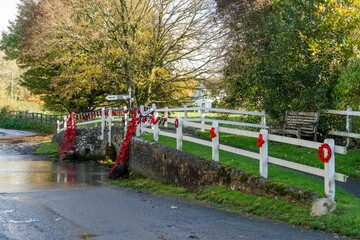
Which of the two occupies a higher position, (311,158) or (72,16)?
(72,16)

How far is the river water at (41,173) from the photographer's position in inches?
565

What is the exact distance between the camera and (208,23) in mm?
23312

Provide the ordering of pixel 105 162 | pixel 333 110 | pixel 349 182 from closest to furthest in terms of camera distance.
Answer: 1. pixel 349 182
2. pixel 333 110
3. pixel 105 162

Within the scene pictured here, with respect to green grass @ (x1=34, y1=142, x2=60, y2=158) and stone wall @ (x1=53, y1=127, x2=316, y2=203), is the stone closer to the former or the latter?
stone wall @ (x1=53, y1=127, x2=316, y2=203)

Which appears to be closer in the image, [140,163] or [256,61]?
[140,163]

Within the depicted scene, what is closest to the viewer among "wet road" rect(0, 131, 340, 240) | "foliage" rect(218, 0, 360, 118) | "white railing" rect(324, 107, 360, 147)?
"wet road" rect(0, 131, 340, 240)

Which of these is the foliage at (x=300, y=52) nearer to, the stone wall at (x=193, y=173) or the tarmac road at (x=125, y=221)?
the stone wall at (x=193, y=173)

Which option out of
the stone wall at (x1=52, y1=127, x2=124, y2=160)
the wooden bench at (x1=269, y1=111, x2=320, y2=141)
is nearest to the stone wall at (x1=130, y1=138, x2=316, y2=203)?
the wooden bench at (x1=269, y1=111, x2=320, y2=141)

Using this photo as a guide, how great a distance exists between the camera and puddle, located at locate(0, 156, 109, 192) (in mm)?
14328

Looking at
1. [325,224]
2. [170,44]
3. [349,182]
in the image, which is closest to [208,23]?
[170,44]

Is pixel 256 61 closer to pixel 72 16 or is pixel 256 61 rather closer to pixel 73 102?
pixel 72 16

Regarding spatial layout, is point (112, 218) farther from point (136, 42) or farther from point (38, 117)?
point (38, 117)

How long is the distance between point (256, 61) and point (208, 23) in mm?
6167

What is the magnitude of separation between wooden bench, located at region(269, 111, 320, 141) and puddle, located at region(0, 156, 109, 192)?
6408 mm
